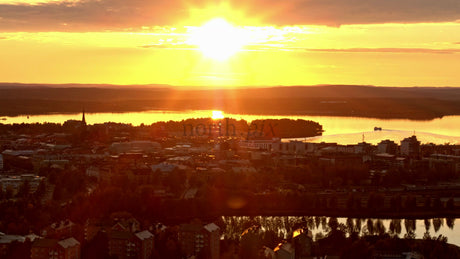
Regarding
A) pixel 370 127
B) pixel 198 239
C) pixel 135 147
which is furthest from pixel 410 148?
pixel 198 239

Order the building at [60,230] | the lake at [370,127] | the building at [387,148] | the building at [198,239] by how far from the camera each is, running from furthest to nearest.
→ the lake at [370,127], the building at [387,148], the building at [60,230], the building at [198,239]

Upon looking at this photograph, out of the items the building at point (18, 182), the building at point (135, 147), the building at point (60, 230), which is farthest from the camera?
the building at point (135, 147)

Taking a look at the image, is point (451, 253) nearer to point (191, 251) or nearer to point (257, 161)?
point (191, 251)

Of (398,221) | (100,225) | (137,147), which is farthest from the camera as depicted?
(137,147)

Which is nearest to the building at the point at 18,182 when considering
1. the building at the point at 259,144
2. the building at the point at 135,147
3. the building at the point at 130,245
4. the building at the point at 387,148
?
the building at the point at 130,245

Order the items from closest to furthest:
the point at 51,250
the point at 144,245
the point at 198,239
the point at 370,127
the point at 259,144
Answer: the point at 51,250 → the point at 144,245 → the point at 198,239 → the point at 259,144 → the point at 370,127

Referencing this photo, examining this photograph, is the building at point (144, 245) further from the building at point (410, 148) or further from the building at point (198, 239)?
the building at point (410, 148)

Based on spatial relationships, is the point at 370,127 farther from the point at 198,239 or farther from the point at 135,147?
the point at 198,239

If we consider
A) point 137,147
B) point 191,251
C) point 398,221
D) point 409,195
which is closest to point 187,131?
point 137,147
